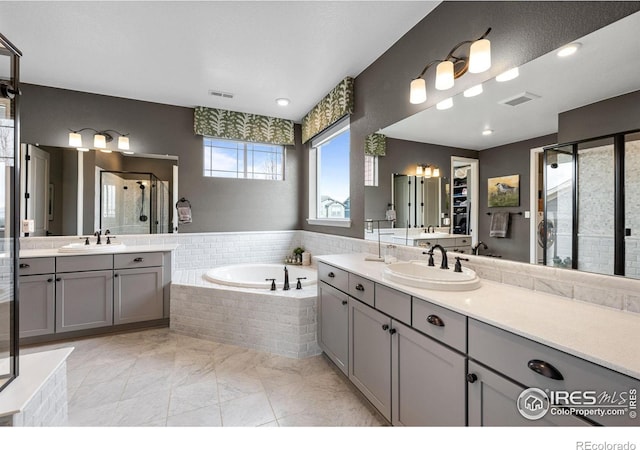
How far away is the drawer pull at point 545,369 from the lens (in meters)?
0.87

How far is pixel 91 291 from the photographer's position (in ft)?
9.41

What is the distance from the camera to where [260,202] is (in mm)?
4199

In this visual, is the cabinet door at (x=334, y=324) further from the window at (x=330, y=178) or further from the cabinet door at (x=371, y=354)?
the window at (x=330, y=178)

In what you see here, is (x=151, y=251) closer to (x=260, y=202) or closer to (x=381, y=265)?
(x=260, y=202)

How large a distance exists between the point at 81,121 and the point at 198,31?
2.14m

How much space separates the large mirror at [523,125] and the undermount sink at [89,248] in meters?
A: 3.18

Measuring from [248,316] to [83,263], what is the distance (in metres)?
1.73

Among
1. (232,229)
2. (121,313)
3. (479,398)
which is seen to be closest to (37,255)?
(121,313)

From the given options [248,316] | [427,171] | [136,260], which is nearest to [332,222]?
[248,316]

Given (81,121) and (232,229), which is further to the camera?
(232,229)

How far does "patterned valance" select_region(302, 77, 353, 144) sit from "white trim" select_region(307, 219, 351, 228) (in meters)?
1.13

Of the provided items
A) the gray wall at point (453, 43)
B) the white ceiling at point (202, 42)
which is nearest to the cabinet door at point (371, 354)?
the gray wall at point (453, 43)

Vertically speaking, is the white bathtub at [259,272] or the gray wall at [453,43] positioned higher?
the gray wall at [453,43]

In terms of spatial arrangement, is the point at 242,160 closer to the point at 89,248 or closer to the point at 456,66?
the point at 89,248
